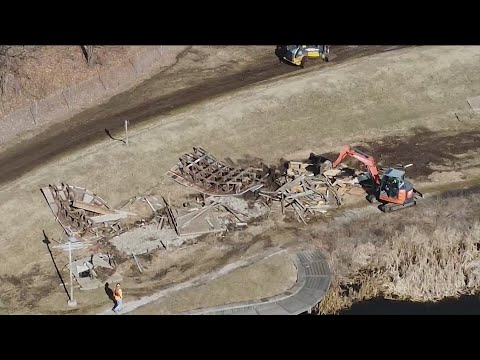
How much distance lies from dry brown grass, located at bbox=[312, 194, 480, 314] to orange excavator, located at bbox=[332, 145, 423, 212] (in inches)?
27.0

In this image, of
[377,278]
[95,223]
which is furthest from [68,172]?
[377,278]

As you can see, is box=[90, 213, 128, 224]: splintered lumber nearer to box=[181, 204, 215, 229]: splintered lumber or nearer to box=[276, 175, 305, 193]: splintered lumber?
box=[181, 204, 215, 229]: splintered lumber

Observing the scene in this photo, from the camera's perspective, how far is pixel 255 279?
111 feet

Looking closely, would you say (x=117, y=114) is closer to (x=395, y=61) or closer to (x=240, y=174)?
(x=240, y=174)

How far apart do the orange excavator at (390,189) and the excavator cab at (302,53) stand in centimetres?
1509

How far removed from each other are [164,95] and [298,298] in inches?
912

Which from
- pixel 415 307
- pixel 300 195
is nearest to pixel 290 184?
pixel 300 195

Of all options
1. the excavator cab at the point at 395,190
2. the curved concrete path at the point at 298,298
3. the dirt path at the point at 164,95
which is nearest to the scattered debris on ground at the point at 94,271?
the curved concrete path at the point at 298,298

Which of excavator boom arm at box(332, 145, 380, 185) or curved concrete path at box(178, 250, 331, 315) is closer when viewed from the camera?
curved concrete path at box(178, 250, 331, 315)

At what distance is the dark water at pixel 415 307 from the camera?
34.5 m

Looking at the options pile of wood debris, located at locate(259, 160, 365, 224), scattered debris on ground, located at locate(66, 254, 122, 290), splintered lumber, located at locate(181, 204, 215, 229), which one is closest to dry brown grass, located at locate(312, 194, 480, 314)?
pile of wood debris, located at locate(259, 160, 365, 224)

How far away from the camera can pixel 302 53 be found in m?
53.5

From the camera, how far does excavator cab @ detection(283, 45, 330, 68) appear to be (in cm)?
5347
